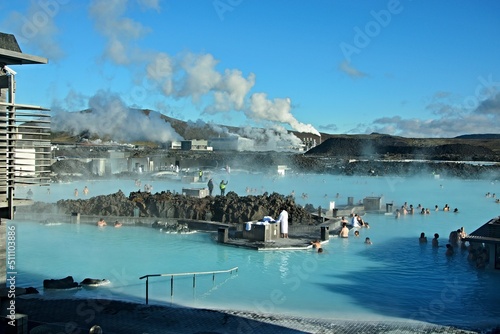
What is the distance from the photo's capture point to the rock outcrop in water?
15672mm

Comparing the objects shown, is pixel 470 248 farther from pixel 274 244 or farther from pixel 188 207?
pixel 188 207

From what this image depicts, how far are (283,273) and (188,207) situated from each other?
663 cm

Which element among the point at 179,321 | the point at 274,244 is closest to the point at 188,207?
the point at 274,244

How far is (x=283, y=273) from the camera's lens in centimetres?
1026

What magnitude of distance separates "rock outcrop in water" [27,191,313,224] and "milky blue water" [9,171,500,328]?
1.52m

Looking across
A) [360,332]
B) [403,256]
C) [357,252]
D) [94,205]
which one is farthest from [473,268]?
[94,205]

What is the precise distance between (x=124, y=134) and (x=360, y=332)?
8880 cm

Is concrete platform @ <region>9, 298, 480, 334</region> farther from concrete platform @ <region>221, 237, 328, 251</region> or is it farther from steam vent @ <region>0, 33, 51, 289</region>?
concrete platform @ <region>221, 237, 328, 251</region>

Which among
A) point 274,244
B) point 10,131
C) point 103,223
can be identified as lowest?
point 274,244

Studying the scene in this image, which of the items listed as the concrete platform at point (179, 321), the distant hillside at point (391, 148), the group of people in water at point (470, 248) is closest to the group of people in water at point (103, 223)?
the concrete platform at point (179, 321)

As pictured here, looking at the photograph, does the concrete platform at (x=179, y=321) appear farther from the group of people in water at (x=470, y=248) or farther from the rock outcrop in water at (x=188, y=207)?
the rock outcrop in water at (x=188, y=207)

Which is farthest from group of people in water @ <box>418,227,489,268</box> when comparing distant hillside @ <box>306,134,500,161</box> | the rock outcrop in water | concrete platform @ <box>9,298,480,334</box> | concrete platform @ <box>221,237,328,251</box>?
distant hillside @ <box>306,134,500,161</box>

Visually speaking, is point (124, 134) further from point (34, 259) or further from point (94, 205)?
point (34, 259)

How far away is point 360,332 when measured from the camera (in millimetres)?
6703
